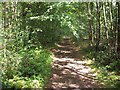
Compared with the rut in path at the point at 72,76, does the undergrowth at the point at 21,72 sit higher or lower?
higher

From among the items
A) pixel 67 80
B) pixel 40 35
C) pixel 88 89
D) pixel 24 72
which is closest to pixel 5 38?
pixel 24 72

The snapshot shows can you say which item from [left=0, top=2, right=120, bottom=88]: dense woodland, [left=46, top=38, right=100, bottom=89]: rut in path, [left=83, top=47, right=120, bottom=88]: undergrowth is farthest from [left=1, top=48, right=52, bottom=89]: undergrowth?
[left=83, top=47, right=120, bottom=88]: undergrowth

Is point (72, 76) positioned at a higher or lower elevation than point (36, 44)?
lower

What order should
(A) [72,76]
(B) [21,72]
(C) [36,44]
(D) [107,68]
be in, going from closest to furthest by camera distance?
(B) [21,72]
(A) [72,76]
(D) [107,68]
(C) [36,44]

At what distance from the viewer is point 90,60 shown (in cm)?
1354

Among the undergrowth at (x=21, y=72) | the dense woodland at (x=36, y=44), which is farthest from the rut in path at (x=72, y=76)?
the undergrowth at (x=21, y=72)

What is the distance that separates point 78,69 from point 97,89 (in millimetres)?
3115

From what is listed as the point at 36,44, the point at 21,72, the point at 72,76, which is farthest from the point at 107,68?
the point at 36,44

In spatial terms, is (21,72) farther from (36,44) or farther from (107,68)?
(36,44)

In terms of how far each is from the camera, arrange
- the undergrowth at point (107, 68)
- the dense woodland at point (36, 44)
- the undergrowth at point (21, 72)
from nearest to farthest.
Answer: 1. the undergrowth at point (21, 72)
2. the dense woodland at point (36, 44)
3. the undergrowth at point (107, 68)

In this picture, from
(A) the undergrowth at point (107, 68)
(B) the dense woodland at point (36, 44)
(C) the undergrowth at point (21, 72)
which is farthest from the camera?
(A) the undergrowth at point (107, 68)

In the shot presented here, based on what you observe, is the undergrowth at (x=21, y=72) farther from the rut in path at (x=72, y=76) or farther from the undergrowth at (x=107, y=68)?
the undergrowth at (x=107, y=68)

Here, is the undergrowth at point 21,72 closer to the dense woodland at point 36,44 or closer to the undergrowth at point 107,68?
the dense woodland at point 36,44

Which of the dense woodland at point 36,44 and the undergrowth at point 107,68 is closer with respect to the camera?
the dense woodland at point 36,44
